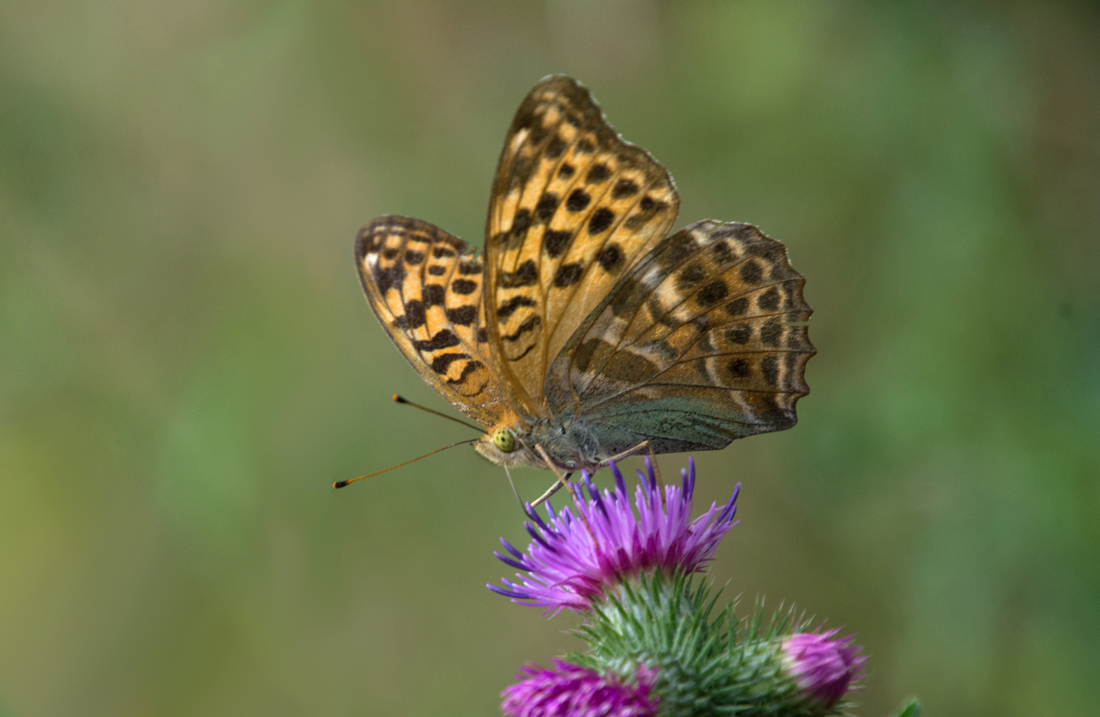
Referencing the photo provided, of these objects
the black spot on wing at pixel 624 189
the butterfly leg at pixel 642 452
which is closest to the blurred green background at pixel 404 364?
the butterfly leg at pixel 642 452

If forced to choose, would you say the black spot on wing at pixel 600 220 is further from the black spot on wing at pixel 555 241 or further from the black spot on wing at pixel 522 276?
the black spot on wing at pixel 522 276

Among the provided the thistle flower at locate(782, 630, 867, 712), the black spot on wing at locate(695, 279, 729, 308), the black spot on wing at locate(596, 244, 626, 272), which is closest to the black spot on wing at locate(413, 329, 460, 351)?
the black spot on wing at locate(596, 244, 626, 272)

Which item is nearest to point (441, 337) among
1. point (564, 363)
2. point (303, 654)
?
point (564, 363)

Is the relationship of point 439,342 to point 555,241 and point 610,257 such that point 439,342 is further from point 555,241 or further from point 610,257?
point 610,257

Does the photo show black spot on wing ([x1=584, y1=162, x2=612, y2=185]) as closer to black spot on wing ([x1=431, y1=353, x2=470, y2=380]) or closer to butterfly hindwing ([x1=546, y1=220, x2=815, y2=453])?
butterfly hindwing ([x1=546, y1=220, x2=815, y2=453])

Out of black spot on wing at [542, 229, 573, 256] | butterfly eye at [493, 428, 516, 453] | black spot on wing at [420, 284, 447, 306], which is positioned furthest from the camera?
black spot on wing at [420, 284, 447, 306]

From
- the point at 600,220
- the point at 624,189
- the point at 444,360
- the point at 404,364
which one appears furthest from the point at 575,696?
the point at 404,364
